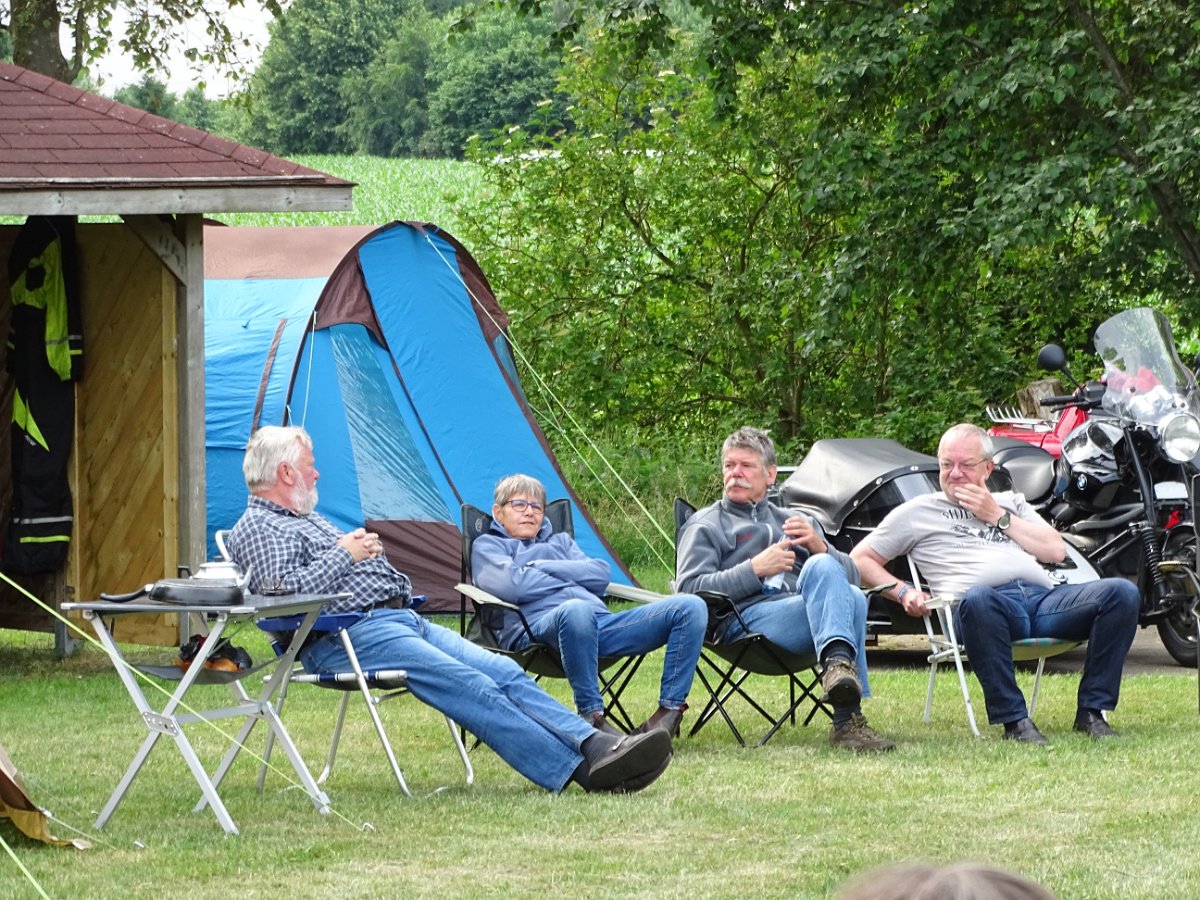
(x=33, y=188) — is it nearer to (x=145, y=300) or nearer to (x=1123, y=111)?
(x=145, y=300)

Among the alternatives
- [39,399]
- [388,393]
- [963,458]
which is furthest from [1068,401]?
[39,399]

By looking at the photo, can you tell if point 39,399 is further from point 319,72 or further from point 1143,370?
point 319,72

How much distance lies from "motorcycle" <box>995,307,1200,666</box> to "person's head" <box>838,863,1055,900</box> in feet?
20.3

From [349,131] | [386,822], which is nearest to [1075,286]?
[386,822]

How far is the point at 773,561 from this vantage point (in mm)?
5594

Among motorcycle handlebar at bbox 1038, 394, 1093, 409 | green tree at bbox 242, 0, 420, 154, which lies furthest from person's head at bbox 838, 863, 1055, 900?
green tree at bbox 242, 0, 420, 154

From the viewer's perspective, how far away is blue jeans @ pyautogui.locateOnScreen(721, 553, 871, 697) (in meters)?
5.39

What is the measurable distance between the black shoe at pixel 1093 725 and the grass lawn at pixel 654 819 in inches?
2.2

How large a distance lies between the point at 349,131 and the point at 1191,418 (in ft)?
141

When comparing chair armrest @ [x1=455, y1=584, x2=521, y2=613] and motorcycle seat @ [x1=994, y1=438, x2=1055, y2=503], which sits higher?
motorcycle seat @ [x1=994, y1=438, x2=1055, y2=503]

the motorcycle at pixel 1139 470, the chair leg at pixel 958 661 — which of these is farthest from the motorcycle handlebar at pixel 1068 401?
the chair leg at pixel 958 661

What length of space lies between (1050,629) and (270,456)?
2.58 m

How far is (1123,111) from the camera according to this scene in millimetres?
9383

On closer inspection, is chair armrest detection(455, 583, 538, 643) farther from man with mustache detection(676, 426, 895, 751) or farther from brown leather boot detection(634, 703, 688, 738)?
man with mustache detection(676, 426, 895, 751)
